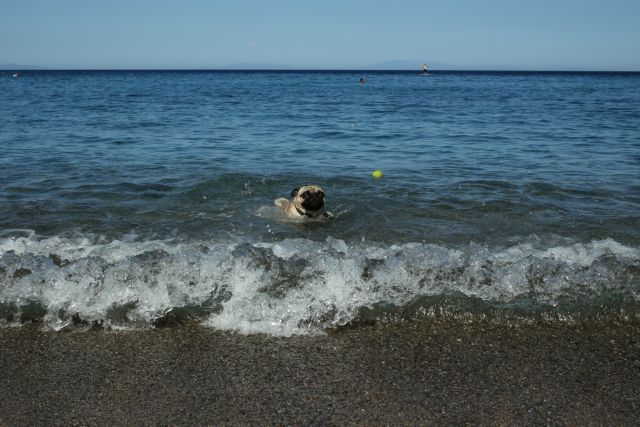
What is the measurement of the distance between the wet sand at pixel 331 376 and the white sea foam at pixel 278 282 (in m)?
0.38

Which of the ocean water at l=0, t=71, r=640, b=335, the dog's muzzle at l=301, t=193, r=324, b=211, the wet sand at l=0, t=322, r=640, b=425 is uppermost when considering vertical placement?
the dog's muzzle at l=301, t=193, r=324, b=211

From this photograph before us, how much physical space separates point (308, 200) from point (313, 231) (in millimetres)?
679

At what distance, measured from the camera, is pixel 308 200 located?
30.3 feet

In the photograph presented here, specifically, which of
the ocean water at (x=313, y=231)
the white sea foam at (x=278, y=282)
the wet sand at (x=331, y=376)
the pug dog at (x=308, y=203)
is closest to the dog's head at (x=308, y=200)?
the pug dog at (x=308, y=203)

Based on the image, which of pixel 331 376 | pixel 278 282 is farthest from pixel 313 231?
pixel 331 376

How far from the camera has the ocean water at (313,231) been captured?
19.1 feet

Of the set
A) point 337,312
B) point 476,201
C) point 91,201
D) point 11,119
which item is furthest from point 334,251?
point 11,119

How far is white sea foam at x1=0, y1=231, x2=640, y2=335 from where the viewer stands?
5648 mm

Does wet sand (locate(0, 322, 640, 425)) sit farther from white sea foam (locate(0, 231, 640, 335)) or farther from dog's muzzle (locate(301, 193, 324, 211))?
dog's muzzle (locate(301, 193, 324, 211))

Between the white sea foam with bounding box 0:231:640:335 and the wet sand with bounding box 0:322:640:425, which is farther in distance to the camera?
the white sea foam with bounding box 0:231:640:335

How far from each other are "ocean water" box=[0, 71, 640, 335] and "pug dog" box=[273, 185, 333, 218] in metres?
0.36

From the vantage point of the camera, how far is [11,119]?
23.1 meters

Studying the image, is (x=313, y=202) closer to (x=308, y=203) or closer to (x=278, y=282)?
(x=308, y=203)

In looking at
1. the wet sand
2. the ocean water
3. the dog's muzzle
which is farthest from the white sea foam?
the dog's muzzle
